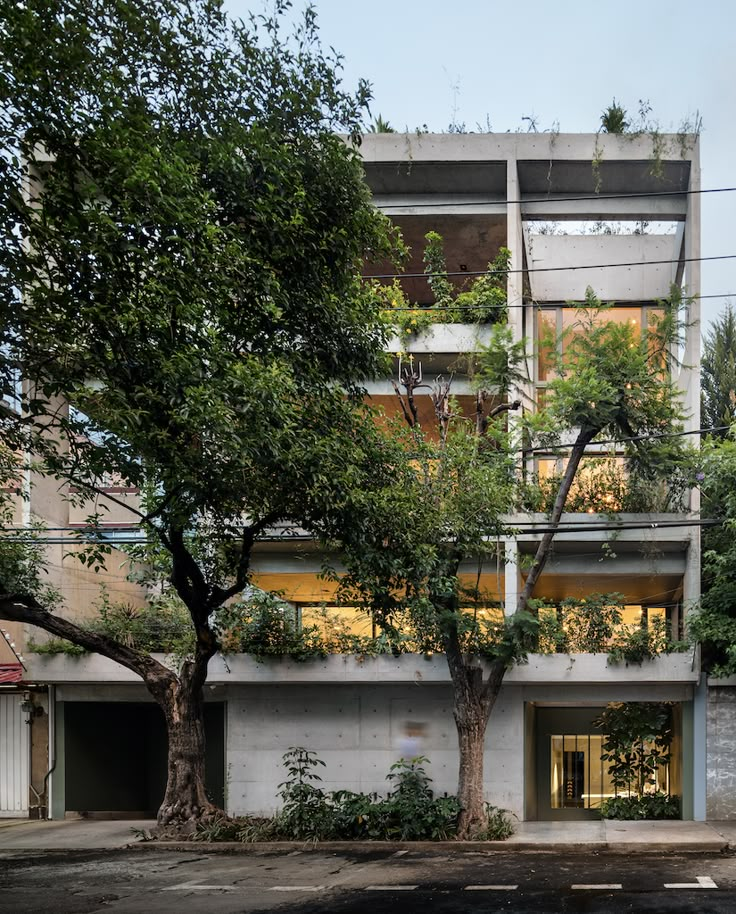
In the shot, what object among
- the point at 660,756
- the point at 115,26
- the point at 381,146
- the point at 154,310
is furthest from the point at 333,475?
the point at 660,756

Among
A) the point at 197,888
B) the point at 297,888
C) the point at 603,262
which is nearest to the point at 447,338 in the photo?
the point at 603,262

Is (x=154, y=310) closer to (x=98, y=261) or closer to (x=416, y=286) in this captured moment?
(x=98, y=261)

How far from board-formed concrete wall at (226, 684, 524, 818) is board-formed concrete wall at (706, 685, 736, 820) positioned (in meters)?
3.57

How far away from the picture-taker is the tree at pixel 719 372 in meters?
29.8

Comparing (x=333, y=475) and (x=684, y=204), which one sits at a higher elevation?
(x=684, y=204)

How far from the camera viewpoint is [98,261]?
1117 cm

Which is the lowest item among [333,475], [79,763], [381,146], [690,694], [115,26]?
[79,763]

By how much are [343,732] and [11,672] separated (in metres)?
6.94

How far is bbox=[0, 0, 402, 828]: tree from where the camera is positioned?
35.3ft

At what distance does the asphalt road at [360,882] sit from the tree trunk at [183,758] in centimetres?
85

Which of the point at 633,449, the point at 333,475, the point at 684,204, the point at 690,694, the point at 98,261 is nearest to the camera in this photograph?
the point at 98,261

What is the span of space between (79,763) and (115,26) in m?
15.6

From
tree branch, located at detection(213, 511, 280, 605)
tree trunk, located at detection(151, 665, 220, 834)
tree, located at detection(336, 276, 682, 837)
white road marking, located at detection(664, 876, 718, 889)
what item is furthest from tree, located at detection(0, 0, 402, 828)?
white road marking, located at detection(664, 876, 718, 889)

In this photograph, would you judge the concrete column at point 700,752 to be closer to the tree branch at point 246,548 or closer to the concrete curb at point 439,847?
the concrete curb at point 439,847
